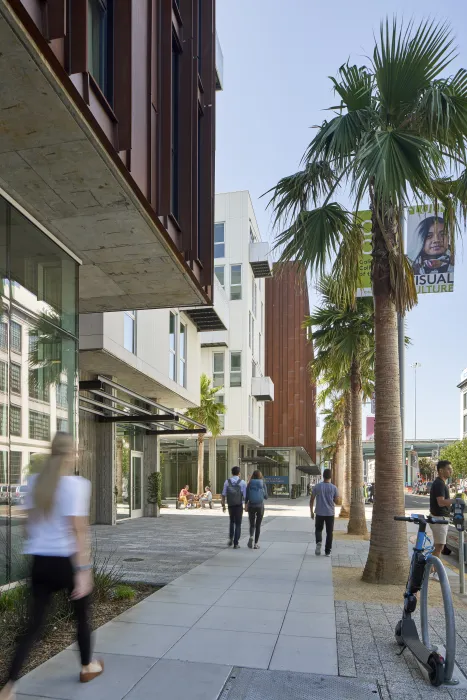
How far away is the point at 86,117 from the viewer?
6.24 m

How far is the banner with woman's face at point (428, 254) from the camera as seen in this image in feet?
35.7

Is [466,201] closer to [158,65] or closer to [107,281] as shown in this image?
[158,65]

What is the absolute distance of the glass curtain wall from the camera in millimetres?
8242

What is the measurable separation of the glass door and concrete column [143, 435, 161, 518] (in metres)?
0.28

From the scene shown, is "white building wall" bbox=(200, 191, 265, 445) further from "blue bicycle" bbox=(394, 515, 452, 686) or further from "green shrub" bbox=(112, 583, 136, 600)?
"blue bicycle" bbox=(394, 515, 452, 686)

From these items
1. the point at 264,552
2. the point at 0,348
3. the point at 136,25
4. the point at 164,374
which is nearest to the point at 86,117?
the point at 136,25

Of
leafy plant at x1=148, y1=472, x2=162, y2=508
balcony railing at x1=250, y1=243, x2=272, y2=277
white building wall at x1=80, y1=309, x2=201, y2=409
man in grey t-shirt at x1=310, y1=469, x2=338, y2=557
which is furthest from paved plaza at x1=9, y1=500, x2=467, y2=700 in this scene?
balcony railing at x1=250, y1=243, x2=272, y2=277

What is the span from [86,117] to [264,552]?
972cm

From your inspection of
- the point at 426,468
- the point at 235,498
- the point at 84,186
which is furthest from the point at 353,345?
the point at 426,468

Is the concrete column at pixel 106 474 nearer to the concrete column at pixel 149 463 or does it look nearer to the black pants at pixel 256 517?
the concrete column at pixel 149 463

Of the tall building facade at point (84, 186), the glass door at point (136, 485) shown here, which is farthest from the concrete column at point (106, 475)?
the tall building facade at point (84, 186)

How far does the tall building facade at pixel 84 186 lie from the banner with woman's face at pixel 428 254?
3942 mm

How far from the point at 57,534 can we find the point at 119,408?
17139mm

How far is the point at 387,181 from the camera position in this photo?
26.2 feet
